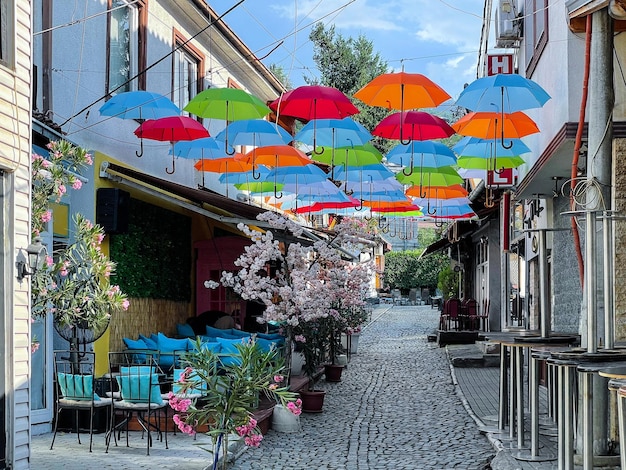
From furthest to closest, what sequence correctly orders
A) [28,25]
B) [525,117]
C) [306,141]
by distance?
1. [306,141]
2. [525,117]
3. [28,25]

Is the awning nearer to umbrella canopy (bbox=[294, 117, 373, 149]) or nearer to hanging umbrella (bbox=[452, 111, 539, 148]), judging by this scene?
umbrella canopy (bbox=[294, 117, 373, 149])

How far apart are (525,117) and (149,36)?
6.95 metres

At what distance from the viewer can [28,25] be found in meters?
8.27

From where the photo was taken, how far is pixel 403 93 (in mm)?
12406

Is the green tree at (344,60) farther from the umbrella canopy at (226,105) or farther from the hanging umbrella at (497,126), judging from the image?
the umbrella canopy at (226,105)

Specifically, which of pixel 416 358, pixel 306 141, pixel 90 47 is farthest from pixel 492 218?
pixel 90 47

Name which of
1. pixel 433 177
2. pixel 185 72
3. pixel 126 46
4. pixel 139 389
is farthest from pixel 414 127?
pixel 139 389

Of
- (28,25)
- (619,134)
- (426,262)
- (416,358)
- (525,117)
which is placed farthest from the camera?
(426,262)

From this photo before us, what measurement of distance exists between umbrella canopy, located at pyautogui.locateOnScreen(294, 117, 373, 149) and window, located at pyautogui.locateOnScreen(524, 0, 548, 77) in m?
2.82

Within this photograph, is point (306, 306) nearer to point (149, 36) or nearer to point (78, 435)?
point (78, 435)

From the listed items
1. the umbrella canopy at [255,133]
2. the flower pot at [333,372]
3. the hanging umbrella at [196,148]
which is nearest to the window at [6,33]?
the umbrella canopy at [255,133]

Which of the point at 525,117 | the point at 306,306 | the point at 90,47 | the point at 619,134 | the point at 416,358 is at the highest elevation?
the point at 90,47

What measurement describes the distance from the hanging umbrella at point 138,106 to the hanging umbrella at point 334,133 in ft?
8.08

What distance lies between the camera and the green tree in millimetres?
45375
